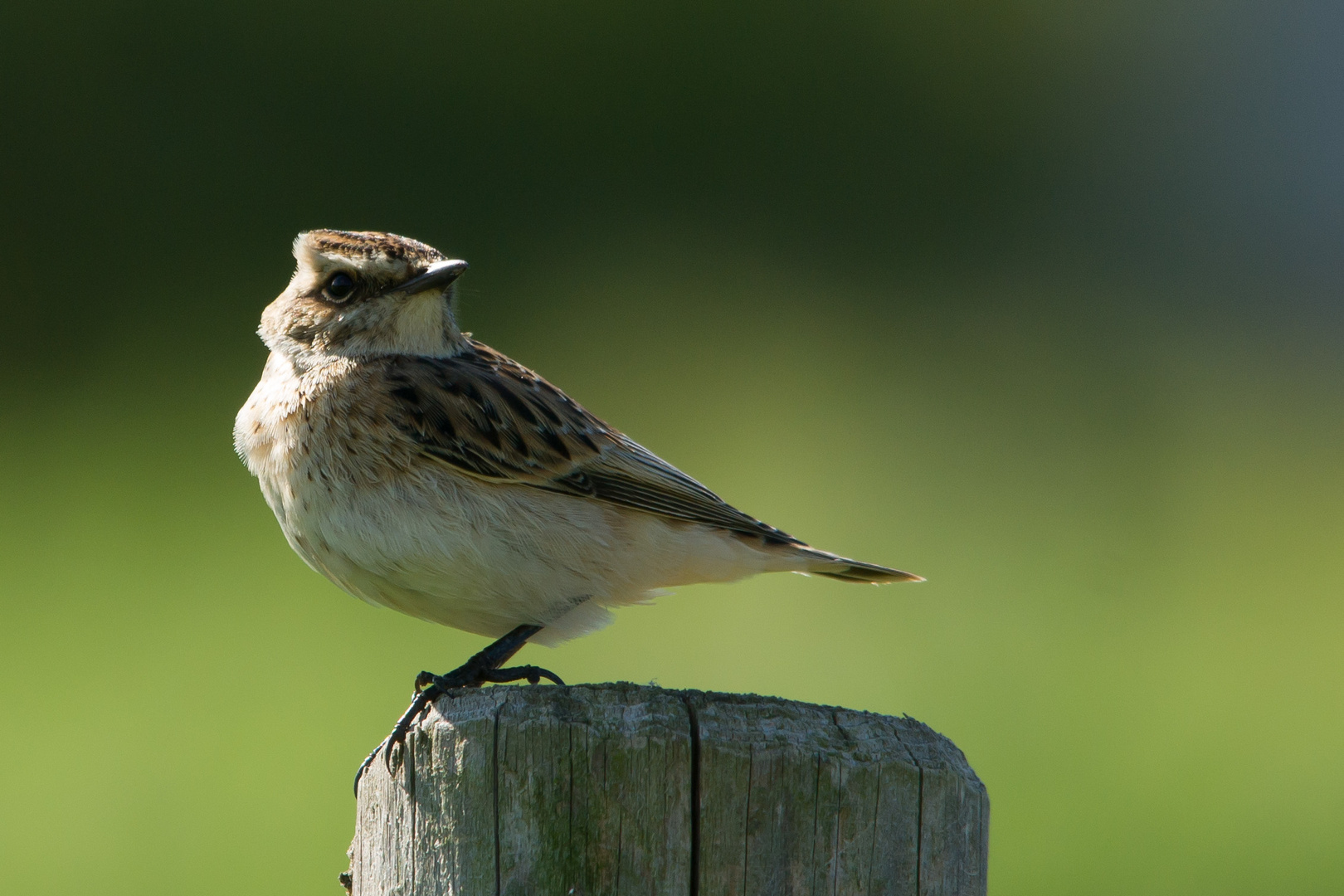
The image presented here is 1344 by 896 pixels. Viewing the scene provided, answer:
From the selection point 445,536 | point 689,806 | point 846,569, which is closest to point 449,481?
point 445,536

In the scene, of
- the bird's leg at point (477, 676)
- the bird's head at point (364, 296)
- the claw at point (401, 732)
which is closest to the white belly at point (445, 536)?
the bird's leg at point (477, 676)

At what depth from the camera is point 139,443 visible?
42.7 ft

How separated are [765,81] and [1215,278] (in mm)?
6299

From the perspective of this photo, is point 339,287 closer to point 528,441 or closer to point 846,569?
point 528,441

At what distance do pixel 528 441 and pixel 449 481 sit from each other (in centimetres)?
48

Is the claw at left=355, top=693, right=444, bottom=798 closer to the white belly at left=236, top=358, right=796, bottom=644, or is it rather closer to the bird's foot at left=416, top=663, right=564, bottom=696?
the bird's foot at left=416, top=663, right=564, bottom=696

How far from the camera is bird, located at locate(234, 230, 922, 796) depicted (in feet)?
17.3

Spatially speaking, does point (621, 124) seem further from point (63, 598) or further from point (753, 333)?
point (63, 598)

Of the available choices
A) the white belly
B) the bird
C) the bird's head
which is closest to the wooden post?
the bird

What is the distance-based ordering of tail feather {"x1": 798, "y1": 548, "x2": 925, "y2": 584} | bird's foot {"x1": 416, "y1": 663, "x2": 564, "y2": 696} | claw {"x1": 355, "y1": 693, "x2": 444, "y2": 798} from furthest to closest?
tail feather {"x1": 798, "y1": 548, "x2": 925, "y2": 584} → bird's foot {"x1": 416, "y1": 663, "x2": 564, "y2": 696} → claw {"x1": 355, "y1": 693, "x2": 444, "y2": 798}

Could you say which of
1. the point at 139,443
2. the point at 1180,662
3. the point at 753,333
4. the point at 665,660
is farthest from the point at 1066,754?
the point at 139,443

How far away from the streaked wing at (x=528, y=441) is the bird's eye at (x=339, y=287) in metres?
0.39

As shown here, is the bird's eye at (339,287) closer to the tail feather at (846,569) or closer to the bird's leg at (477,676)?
the bird's leg at (477,676)

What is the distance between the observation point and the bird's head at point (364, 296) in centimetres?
590
